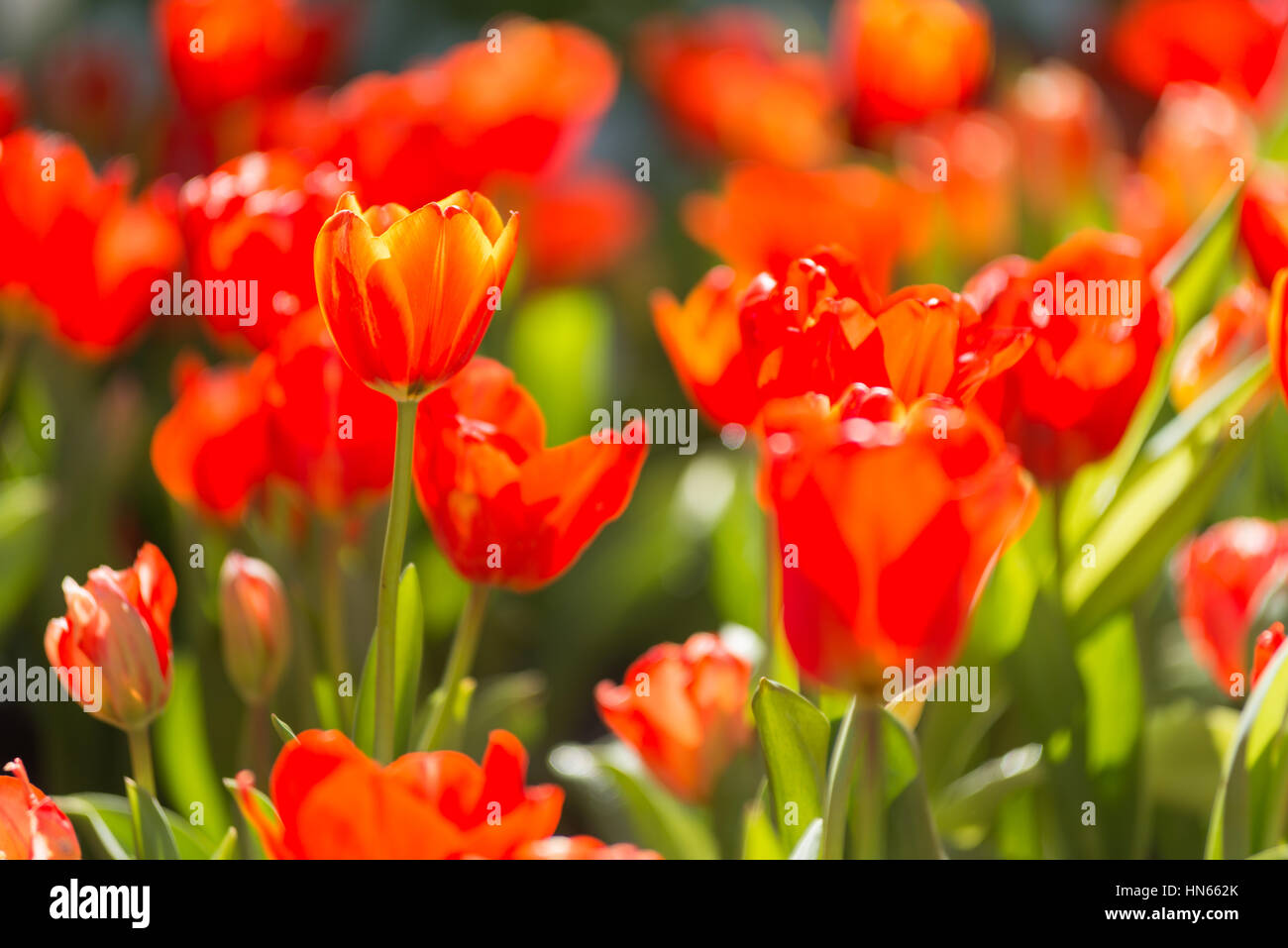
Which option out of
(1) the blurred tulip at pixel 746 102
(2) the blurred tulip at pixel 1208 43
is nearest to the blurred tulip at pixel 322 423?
(1) the blurred tulip at pixel 746 102

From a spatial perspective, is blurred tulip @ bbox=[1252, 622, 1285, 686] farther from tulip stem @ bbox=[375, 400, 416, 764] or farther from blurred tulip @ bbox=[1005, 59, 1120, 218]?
blurred tulip @ bbox=[1005, 59, 1120, 218]

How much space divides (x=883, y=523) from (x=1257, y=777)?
0.81 feet

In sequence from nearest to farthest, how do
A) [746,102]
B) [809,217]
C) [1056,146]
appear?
1. [809,217]
2. [1056,146]
3. [746,102]

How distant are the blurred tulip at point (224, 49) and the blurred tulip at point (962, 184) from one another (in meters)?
0.49

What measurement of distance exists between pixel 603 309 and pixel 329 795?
857 millimetres

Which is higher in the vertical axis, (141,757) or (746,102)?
(746,102)

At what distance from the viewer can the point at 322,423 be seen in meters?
0.53

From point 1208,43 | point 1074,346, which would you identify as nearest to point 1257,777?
point 1074,346

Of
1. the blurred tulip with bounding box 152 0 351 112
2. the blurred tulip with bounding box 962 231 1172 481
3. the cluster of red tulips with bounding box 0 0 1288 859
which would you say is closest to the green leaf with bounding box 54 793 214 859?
the cluster of red tulips with bounding box 0 0 1288 859

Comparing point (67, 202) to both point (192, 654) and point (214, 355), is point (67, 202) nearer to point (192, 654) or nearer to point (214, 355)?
point (192, 654)

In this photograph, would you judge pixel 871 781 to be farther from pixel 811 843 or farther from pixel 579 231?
pixel 579 231

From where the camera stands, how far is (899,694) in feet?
1.53

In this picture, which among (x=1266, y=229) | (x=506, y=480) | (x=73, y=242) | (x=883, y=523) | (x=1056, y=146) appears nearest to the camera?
(x=883, y=523)

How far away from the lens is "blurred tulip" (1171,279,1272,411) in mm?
607
